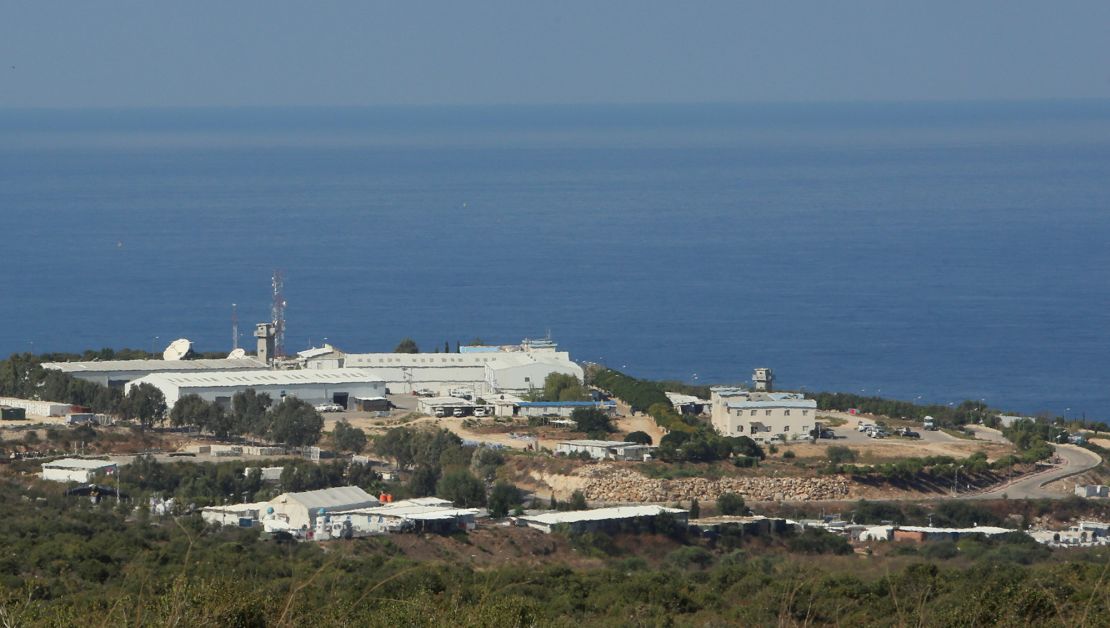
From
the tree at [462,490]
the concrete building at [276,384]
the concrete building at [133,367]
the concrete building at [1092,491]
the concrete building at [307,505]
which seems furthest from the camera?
the concrete building at [133,367]

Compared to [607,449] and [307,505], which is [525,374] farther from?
[307,505]

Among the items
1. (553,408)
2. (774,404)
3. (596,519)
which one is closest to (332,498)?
(596,519)

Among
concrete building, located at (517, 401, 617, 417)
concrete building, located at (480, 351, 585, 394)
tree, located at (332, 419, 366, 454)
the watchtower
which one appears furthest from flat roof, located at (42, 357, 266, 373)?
tree, located at (332, 419, 366, 454)

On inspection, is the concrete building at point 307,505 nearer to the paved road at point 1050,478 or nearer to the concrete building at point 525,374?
the paved road at point 1050,478

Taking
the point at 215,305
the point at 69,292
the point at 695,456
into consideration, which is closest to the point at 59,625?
the point at 695,456

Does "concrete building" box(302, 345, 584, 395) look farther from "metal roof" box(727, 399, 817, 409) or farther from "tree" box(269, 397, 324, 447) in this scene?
"tree" box(269, 397, 324, 447)

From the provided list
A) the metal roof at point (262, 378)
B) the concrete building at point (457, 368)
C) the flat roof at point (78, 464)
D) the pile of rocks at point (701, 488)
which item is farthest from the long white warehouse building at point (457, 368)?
the flat roof at point (78, 464)
